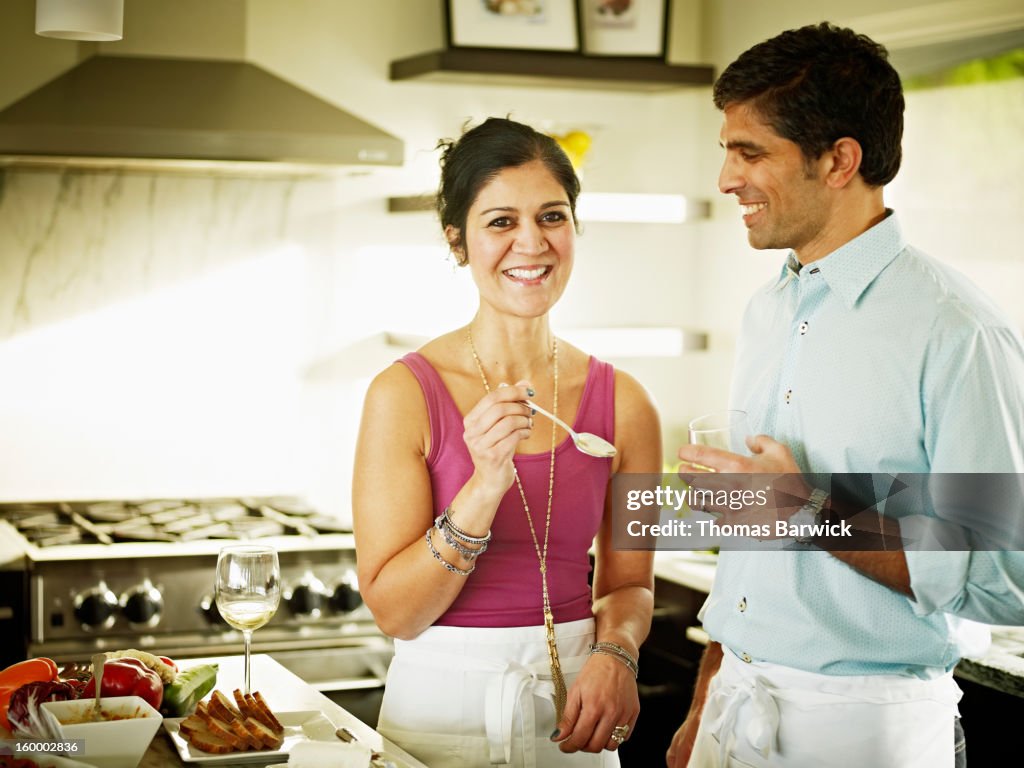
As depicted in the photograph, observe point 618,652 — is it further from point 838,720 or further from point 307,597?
point 307,597

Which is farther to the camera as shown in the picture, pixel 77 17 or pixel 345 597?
pixel 345 597

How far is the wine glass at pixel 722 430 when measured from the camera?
1765mm

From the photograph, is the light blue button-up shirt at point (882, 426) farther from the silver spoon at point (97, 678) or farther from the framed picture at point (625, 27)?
the framed picture at point (625, 27)

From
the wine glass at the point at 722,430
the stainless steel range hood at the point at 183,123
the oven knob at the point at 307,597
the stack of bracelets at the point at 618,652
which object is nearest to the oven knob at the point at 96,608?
the oven knob at the point at 307,597

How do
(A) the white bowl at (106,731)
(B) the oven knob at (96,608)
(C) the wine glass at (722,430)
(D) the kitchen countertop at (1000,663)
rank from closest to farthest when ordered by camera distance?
Answer: (A) the white bowl at (106,731), (C) the wine glass at (722,430), (D) the kitchen countertop at (1000,663), (B) the oven knob at (96,608)

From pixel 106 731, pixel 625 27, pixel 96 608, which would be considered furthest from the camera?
pixel 625 27

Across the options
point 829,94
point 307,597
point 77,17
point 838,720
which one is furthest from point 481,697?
point 307,597

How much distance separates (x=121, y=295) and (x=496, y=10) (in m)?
1.36

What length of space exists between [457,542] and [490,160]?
60 centimetres

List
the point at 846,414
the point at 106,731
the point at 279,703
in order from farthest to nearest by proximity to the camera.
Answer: the point at 279,703, the point at 846,414, the point at 106,731

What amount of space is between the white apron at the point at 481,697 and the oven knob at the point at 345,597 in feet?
4.11

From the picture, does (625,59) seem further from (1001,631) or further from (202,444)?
(1001,631)

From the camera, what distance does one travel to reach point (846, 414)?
178 centimetres

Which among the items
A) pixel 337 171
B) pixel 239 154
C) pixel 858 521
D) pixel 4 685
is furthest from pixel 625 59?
pixel 4 685
